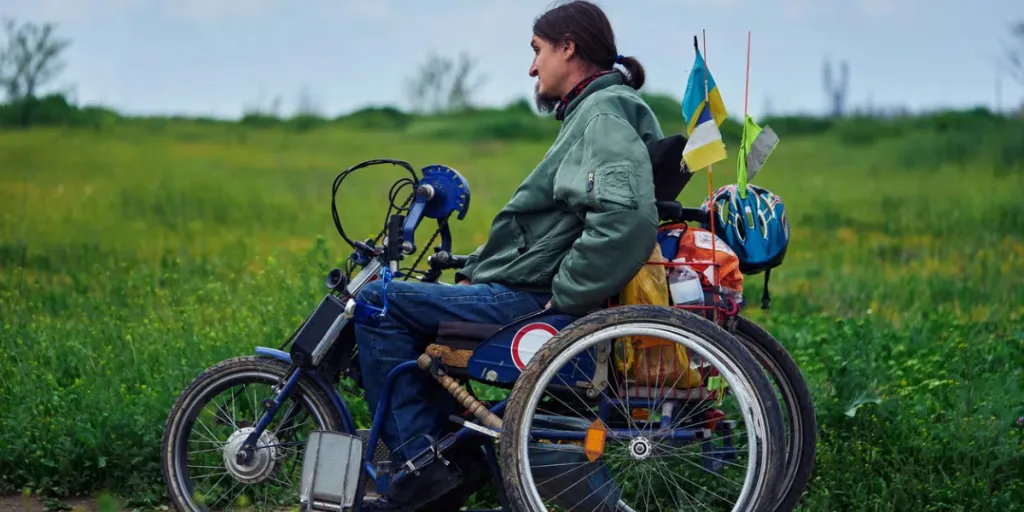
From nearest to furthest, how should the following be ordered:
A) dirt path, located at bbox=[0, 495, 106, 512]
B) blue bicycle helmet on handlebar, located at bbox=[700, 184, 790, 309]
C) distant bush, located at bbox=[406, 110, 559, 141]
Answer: blue bicycle helmet on handlebar, located at bbox=[700, 184, 790, 309], dirt path, located at bbox=[0, 495, 106, 512], distant bush, located at bbox=[406, 110, 559, 141]

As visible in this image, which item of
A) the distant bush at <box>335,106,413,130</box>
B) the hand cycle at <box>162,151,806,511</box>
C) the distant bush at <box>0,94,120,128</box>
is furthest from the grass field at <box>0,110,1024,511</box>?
the distant bush at <box>335,106,413,130</box>

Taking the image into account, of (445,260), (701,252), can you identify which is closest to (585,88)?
(701,252)

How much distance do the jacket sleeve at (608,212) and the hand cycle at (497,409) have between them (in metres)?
0.12

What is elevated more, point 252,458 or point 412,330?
point 412,330

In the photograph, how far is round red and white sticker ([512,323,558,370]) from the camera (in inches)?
179

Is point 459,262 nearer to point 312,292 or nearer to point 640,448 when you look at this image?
point 640,448

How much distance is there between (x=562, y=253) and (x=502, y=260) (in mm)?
246

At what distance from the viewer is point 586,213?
14.3ft

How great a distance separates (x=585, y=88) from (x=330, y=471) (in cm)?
169

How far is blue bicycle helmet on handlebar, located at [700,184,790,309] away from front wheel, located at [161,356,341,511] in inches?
65.0

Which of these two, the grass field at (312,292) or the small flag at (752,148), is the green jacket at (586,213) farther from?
the grass field at (312,292)

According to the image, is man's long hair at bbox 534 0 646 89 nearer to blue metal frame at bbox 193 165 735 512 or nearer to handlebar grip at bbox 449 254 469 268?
blue metal frame at bbox 193 165 735 512

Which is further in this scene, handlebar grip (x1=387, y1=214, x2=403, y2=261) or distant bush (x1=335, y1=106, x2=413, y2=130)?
distant bush (x1=335, y1=106, x2=413, y2=130)

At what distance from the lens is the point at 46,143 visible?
19.1 meters
